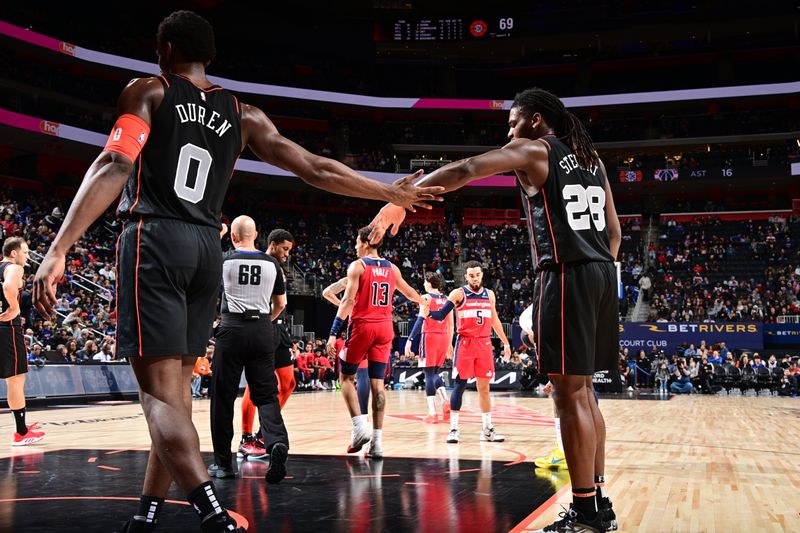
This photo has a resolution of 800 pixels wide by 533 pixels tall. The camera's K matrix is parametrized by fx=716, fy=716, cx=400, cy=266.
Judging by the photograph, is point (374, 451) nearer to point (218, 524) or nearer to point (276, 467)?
point (276, 467)

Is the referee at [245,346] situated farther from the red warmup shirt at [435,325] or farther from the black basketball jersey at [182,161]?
the red warmup shirt at [435,325]

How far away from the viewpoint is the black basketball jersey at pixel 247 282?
623 cm

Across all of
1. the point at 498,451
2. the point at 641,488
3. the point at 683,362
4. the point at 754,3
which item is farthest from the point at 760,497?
the point at 754,3

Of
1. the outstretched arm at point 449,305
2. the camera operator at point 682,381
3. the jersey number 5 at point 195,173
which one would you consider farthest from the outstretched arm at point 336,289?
the camera operator at point 682,381

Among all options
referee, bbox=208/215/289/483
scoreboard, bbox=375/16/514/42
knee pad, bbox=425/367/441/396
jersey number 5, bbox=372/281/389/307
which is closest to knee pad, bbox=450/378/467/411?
knee pad, bbox=425/367/441/396

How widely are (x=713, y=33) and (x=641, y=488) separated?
39454mm

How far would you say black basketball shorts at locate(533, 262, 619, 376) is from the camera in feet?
11.9

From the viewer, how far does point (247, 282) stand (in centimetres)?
629

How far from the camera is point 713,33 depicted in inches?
1528

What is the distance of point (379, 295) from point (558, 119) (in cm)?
365

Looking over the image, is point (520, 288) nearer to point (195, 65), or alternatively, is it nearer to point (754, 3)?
point (754, 3)

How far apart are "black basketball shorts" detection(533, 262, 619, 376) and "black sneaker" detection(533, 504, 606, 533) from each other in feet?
2.36

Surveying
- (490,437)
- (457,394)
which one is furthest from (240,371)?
(457,394)

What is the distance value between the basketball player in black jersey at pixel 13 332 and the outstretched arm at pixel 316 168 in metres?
5.11
